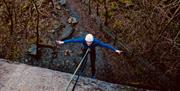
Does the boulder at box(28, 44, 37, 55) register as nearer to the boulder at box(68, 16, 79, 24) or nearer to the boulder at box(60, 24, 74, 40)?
the boulder at box(60, 24, 74, 40)

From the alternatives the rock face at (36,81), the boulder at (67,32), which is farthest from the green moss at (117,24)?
the rock face at (36,81)

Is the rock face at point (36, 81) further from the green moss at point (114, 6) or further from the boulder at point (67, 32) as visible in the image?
the green moss at point (114, 6)

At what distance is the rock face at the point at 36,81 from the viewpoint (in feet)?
21.6

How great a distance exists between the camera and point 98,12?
10867 millimetres

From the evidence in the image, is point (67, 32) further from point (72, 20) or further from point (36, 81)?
point (36, 81)

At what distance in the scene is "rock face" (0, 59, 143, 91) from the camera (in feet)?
21.6

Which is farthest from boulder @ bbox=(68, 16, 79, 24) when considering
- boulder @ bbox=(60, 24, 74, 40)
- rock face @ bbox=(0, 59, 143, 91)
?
rock face @ bbox=(0, 59, 143, 91)

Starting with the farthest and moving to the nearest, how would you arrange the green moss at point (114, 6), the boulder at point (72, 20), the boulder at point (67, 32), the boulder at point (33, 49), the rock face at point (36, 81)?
the green moss at point (114, 6) < the boulder at point (72, 20) < the boulder at point (67, 32) < the boulder at point (33, 49) < the rock face at point (36, 81)

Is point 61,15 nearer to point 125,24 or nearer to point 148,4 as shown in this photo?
point 125,24

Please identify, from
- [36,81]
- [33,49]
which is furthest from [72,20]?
[36,81]

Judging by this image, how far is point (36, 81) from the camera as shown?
677cm

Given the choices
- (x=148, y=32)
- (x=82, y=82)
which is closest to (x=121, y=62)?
(x=148, y=32)

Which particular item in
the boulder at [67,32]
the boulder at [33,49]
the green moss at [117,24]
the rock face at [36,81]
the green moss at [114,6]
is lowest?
the rock face at [36,81]

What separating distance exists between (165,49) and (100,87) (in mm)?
3462
